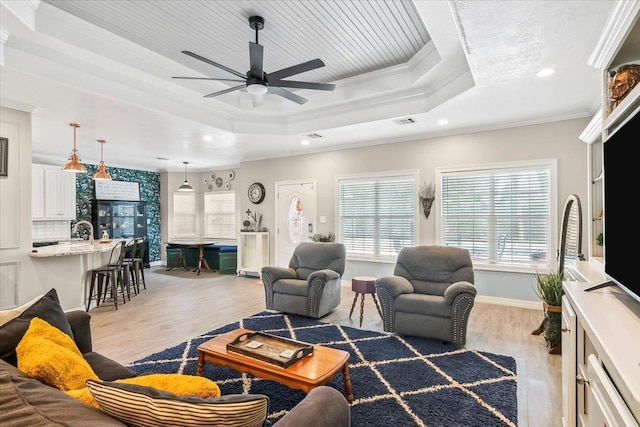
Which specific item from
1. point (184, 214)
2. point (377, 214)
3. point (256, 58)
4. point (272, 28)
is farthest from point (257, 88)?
point (184, 214)

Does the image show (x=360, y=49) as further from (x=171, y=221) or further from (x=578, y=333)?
(x=171, y=221)

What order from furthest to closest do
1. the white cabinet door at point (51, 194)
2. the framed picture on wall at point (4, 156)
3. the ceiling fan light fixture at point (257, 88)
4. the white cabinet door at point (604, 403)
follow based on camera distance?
the white cabinet door at point (51, 194) < the framed picture on wall at point (4, 156) < the ceiling fan light fixture at point (257, 88) < the white cabinet door at point (604, 403)

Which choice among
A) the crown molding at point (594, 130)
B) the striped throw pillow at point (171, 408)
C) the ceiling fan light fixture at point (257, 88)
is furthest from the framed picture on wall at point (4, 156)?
the crown molding at point (594, 130)

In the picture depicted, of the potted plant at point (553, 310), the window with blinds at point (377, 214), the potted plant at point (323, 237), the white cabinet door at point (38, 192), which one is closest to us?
the potted plant at point (553, 310)

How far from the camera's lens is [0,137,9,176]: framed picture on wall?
3822 mm

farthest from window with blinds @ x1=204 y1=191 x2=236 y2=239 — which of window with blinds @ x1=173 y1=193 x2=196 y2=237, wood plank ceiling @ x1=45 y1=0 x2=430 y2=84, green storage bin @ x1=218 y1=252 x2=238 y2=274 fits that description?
wood plank ceiling @ x1=45 y1=0 x2=430 y2=84

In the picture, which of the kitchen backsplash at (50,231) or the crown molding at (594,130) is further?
the kitchen backsplash at (50,231)

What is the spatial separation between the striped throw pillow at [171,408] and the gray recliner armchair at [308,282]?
10.8 ft

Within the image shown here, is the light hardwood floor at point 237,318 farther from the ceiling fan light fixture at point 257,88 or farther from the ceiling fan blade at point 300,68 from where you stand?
the ceiling fan blade at point 300,68

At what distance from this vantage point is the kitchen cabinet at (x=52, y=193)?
268 inches

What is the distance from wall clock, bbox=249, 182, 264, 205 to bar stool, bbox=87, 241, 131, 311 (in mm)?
2823

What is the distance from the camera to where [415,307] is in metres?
3.53

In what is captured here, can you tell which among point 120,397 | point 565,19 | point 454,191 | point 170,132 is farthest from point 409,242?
point 120,397

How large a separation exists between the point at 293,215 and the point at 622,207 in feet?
19.0
